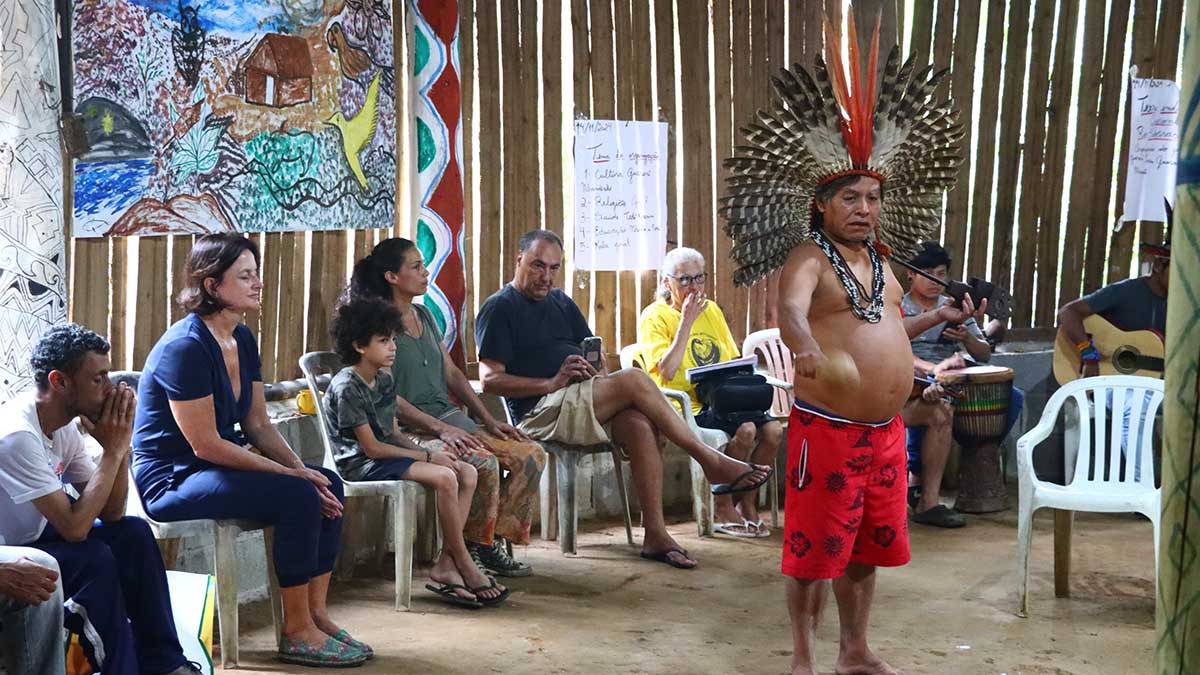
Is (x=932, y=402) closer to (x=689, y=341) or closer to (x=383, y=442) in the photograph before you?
(x=689, y=341)

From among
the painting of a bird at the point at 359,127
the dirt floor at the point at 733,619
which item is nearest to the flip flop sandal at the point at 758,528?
the dirt floor at the point at 733,619

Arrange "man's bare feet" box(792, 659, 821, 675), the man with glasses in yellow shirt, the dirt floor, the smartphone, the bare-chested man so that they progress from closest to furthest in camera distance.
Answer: the bare-chested man
"man's bare feet" box(792, 659, 821, 675)
the dirt floor
the smartphone
the man with glasses in yellow shirt

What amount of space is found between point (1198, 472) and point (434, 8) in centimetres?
580

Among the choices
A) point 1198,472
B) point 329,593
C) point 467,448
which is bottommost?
point 329,593

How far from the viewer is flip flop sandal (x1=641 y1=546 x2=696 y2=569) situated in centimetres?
618

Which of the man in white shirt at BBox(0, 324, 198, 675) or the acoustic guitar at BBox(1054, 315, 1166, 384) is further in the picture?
the acoustic guitar at BBox(1054, 315, 1166, 384)

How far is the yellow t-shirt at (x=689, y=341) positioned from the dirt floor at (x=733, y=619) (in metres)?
0.86

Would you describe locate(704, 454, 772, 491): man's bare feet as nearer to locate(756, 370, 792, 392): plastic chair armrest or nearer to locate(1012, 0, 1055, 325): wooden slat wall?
locate(756, 370, 792, 392): plastic chair armrest

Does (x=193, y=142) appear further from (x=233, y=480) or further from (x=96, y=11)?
(x=233, y=480)

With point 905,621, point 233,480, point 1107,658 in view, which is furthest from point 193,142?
point 1107,658

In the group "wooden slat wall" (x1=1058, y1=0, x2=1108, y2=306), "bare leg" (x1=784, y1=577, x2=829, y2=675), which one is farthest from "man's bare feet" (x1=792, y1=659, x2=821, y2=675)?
"wooden slat wall" (x1=1058, y1=0, x2=1108, y2=306)

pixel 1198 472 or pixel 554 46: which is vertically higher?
pixel 554 46

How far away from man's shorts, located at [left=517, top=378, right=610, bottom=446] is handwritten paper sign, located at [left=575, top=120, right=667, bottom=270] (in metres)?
1.35

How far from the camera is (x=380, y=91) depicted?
636cm
